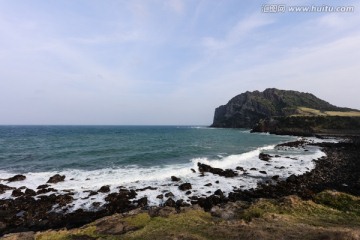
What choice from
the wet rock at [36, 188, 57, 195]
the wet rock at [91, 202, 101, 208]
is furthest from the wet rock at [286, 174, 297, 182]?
the wet rock at [36, 188, 57, 195]

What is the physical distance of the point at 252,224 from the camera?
1321 centimetres

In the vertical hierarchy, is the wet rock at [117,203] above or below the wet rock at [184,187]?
below

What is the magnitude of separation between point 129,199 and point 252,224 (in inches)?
505

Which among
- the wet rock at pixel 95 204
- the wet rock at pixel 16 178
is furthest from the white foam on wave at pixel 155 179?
the wet rock at pixel 16 178

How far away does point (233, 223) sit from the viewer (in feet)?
44.9

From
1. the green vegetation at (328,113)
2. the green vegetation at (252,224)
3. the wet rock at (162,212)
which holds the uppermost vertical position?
the green vegetation at (328,113)

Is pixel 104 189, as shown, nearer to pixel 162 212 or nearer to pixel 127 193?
pixel 127 193

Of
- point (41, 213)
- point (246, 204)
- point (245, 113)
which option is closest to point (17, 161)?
point (41, 213)

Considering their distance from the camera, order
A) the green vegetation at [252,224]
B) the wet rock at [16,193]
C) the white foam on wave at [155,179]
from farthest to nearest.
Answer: the white foam on wave at [155,179], the wet rock at [16,193], the green vegetation at [252,224]

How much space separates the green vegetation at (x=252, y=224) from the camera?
11.5m

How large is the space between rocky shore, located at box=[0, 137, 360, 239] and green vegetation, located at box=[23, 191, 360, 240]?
1.75 metres

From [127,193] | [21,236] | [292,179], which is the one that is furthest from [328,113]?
[21,236]

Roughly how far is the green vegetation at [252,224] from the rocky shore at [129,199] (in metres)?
1.75

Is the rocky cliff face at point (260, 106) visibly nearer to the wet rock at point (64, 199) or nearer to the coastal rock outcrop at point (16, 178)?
the coastal rock outcrop at point (16, 178)
